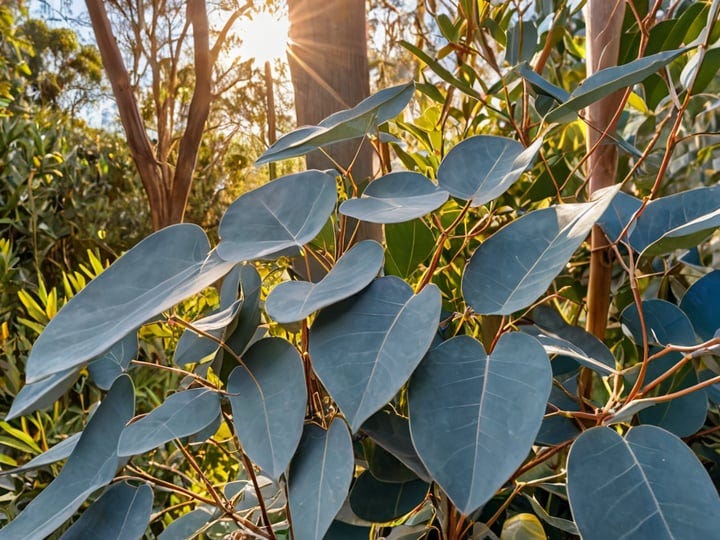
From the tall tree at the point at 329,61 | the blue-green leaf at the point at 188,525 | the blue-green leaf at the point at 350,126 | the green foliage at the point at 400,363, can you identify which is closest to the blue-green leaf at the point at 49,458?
the green foliage at the point at 400,363

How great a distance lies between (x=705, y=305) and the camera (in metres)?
0.38

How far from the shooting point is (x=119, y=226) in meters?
3.05

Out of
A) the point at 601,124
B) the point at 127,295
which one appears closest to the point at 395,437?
the point at 127,295

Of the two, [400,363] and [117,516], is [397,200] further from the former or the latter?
[117,516]

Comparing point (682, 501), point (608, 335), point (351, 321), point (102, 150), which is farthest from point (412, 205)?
point (102, 150)

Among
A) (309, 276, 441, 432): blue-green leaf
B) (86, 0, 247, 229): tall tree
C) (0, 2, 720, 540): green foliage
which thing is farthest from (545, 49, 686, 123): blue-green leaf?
(86, 0, 247, 229): tall tree

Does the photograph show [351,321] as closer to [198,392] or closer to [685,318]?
[198,392]

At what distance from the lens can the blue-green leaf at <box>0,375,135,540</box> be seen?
29 centimetres

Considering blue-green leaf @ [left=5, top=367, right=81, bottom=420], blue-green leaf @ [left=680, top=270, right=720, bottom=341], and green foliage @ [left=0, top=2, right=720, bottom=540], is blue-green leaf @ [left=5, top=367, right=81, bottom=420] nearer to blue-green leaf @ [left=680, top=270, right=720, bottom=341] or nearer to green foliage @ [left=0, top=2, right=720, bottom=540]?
green foliage @ [left=0, top=2, right=720, bottom=540]

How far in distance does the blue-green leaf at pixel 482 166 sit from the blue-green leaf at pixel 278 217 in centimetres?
7

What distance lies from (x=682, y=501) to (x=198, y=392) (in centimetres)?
24

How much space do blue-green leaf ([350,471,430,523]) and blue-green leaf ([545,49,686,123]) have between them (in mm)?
234

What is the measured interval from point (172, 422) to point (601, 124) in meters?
0.43

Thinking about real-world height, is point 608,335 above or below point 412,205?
below
